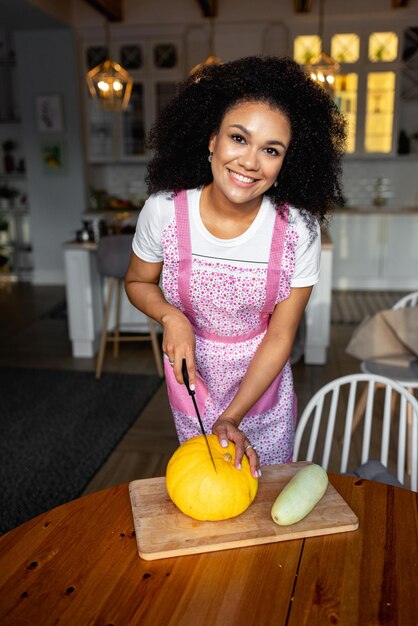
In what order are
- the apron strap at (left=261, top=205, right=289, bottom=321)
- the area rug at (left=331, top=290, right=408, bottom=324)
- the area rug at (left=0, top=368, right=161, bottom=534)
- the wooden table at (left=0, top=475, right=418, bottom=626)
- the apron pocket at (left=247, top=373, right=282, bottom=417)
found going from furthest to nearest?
1. the area rug at (left=331, top=290, right=408, bottom=324)
2. the area rug at (left=0, top=368, right=161, bottom=534)
3. the apron pocket at (left=247, top=373, right=282, bottom=417)
4. the apron strap at (left=261, top=205, right=289, bottom=321)
5. the wooden table at (left=0, top=475, right=418, bottom=626)

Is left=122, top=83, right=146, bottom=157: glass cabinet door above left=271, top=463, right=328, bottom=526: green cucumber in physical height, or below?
above

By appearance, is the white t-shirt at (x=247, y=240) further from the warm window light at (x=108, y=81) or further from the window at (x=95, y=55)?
the window at (x=95, y=55)

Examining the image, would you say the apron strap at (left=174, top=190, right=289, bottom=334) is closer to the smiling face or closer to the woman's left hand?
the smiling face

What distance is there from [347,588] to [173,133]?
106cm

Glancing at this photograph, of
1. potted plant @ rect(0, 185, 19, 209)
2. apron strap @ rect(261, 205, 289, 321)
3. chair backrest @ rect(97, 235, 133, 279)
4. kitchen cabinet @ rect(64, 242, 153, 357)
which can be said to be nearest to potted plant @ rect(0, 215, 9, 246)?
potted plant @ rect(0, 185, 19, 209)

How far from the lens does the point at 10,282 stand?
22.5ft

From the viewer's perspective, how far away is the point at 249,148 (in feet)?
3.82

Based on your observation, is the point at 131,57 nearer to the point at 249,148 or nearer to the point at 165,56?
the point at 165,56

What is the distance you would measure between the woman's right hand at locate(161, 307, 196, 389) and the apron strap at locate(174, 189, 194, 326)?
140 millimetres

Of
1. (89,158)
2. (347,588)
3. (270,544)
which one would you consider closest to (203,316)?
(270,544)

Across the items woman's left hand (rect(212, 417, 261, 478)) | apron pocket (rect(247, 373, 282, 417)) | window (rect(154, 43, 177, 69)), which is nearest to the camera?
woman's left hand (rect(212, 417, 261, 478))

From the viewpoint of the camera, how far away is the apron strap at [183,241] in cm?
135

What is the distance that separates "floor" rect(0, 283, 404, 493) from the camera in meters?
2.65

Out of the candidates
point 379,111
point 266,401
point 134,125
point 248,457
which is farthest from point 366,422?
point 134,125
